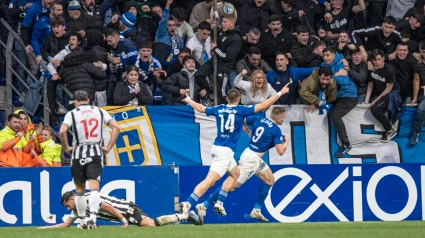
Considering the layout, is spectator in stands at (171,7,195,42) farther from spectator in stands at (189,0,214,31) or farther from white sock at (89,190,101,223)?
white sock at (89,190,101,223)

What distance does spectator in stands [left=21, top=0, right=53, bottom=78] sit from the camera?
792 inches

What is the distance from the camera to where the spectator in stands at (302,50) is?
20.5 metres

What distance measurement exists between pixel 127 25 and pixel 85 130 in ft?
21.8

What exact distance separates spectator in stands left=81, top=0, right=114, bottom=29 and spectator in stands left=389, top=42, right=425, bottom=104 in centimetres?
581

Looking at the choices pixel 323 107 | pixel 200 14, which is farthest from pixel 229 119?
pixel 200 14

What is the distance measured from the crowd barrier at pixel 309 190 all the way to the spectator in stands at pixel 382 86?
2255 millimetres

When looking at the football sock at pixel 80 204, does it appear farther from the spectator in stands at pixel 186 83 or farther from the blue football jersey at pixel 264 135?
the spectator in stands at pixel 186 83

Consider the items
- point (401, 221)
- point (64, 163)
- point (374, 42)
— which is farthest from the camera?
point (374, 42)

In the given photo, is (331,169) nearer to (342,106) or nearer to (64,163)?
(342,106)

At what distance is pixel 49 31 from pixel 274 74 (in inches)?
174

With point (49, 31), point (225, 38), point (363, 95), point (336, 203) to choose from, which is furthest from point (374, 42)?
point (49, 31)

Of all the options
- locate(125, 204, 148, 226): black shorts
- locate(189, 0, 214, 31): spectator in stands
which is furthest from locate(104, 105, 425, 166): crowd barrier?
locate(125, 204, 148, 226): black shorts

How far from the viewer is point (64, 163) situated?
19.4 meters

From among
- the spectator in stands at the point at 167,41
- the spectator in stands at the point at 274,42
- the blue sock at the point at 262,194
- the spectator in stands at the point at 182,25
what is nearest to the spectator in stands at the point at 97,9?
the spectator in stands at the point at 167,41
